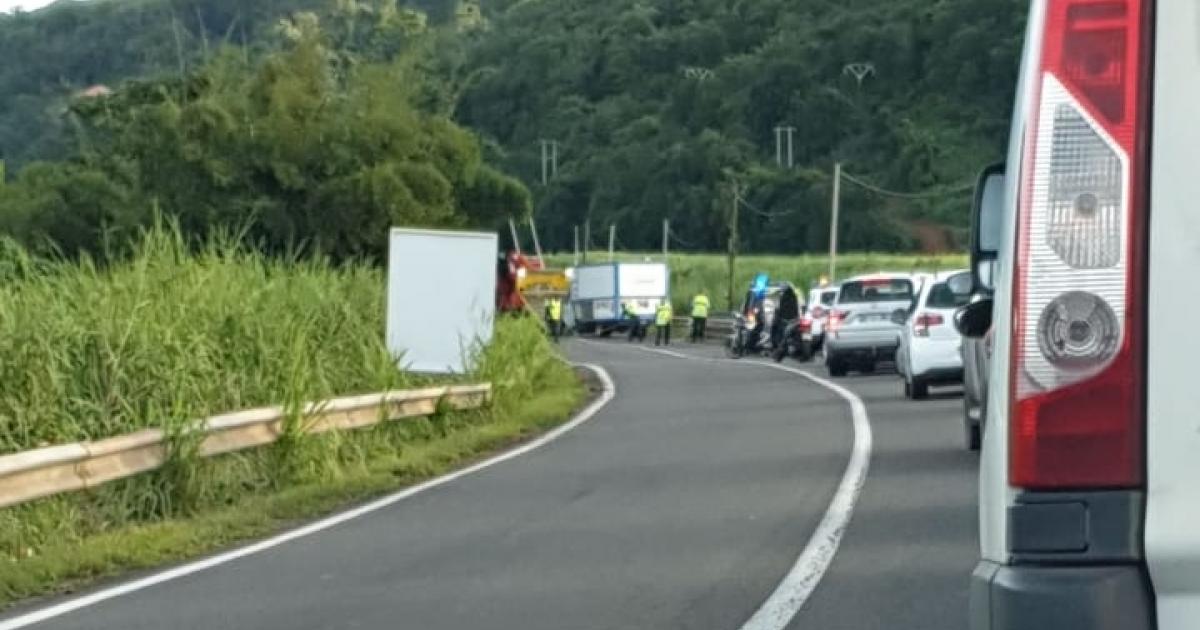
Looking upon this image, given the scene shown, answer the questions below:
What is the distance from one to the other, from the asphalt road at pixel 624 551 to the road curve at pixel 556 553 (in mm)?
22

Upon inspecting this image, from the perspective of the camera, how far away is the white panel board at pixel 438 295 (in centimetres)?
2308

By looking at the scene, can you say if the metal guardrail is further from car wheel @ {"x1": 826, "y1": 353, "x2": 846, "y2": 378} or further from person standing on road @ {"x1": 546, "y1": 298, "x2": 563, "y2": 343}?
person standing on road @ {"x1": 546, "y1": 298, "x2": 563, "y2": 343}

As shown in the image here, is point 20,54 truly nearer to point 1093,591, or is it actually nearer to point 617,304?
point 617,304

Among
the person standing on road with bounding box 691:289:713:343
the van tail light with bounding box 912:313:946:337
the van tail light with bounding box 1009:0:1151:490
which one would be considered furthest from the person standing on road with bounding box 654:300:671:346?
the van tail light with bounding box 1009:0:1151:490

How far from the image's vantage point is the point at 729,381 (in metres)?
34.1

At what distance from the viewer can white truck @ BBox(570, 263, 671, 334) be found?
78.9m

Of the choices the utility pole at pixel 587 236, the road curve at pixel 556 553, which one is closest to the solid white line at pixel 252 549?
the road curve at pixel 556 553

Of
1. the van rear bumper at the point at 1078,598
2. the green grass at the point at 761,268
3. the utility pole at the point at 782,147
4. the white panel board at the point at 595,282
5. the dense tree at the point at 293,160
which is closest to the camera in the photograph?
the van rear bumper at the point at 1078,598

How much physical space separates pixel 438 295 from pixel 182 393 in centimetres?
790

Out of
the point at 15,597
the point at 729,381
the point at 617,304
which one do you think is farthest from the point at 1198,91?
the point at 617,304

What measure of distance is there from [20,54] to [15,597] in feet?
306

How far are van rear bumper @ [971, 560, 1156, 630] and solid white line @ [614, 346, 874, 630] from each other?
547 cm

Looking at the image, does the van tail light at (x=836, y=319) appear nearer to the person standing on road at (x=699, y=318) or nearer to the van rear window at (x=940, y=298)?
the van rear window at (x=940, y=298)

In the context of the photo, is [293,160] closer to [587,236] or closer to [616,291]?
[616,291]
